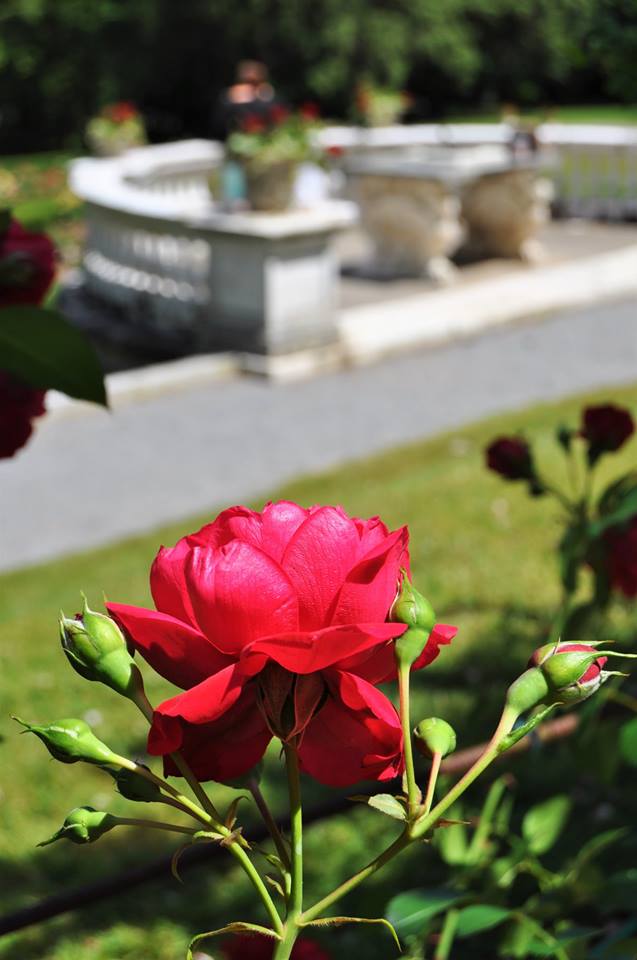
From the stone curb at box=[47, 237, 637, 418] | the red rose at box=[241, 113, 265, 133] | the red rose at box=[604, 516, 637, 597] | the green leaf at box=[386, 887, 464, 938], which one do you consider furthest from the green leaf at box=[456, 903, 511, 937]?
the red rose at box=[241, 113, 265, 133]

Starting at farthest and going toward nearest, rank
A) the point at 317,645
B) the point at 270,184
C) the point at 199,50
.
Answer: the point at 199,50 → the point at 270,184 → the point at 317,645

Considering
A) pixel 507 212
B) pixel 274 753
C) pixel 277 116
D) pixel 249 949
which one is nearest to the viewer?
pixel 249 949

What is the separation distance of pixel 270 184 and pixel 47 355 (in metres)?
8.12

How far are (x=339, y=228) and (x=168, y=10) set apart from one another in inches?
647

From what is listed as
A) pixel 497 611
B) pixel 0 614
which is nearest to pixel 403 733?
pixel 497 611

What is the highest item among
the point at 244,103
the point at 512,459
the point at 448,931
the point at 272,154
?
the point at 512,459

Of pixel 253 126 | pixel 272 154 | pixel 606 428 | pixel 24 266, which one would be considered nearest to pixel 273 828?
pixel 24 266

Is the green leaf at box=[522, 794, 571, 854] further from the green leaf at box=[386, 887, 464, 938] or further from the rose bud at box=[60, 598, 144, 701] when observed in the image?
the rose bud at box=[60, 598, 144, 701]

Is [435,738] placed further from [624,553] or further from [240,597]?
[624,553]

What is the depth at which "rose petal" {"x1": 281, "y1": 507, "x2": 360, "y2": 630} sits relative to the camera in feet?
1.85

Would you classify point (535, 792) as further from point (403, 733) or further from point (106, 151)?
point (106, 151)

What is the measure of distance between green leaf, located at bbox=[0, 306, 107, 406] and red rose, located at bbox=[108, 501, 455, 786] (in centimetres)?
48

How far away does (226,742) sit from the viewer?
0.59m

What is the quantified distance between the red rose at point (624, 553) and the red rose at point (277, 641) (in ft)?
3.68
